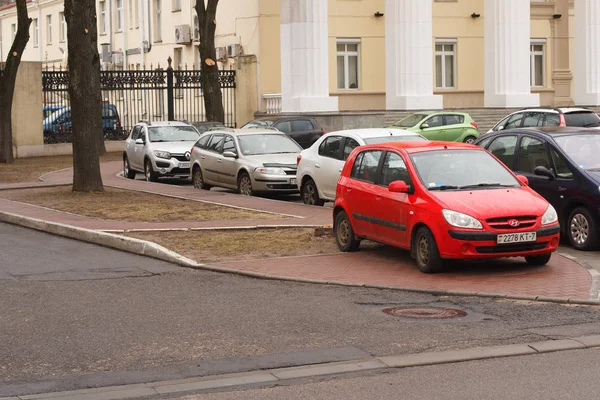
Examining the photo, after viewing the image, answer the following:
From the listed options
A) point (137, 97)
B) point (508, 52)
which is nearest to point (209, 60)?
point (137, 97)

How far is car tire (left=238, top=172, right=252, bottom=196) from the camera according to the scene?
2362 cm

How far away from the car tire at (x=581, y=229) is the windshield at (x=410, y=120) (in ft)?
77.6

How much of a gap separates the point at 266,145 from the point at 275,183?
1787 millimetres

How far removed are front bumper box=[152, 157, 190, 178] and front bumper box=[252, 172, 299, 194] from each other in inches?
221

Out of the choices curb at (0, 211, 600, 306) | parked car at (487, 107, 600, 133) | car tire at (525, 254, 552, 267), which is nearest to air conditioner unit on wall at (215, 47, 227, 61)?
parked car at (487, 107, 600, 133)

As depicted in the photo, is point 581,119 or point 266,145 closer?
point 266,145

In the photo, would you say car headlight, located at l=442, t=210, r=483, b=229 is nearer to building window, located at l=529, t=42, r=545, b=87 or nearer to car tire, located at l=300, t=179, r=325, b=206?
car tire, located at l=300, t=179, r=325, b=206

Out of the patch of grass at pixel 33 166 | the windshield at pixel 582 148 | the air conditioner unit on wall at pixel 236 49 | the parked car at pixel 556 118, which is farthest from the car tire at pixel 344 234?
the air conditioner unit on wall at pixel 236 49

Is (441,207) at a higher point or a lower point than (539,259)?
higher

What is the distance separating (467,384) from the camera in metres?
7.82

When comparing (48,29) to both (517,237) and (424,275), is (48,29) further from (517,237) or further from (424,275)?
(517,237)

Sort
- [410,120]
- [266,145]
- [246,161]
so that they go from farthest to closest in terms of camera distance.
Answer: [410,120] < [266,145] < [246,161]

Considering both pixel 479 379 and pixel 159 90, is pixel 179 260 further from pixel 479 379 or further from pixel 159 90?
pixel 159 90

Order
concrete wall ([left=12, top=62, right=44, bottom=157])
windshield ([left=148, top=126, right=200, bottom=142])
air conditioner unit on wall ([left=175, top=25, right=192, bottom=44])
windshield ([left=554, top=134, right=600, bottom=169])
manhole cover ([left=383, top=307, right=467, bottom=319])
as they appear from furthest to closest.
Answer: air conditioner unit on wall ([left=175, top=25, right=192, bottom=44]), concrete wall ([left=12, top=62, right=44, bottom=157]), windshield ([left=148, top=126, right=200, bottom=142]), windshield ([left=554, top=134, right=600, bottom=169]), manhole cover ([left=383, top=307, right=467, bottom=319])
